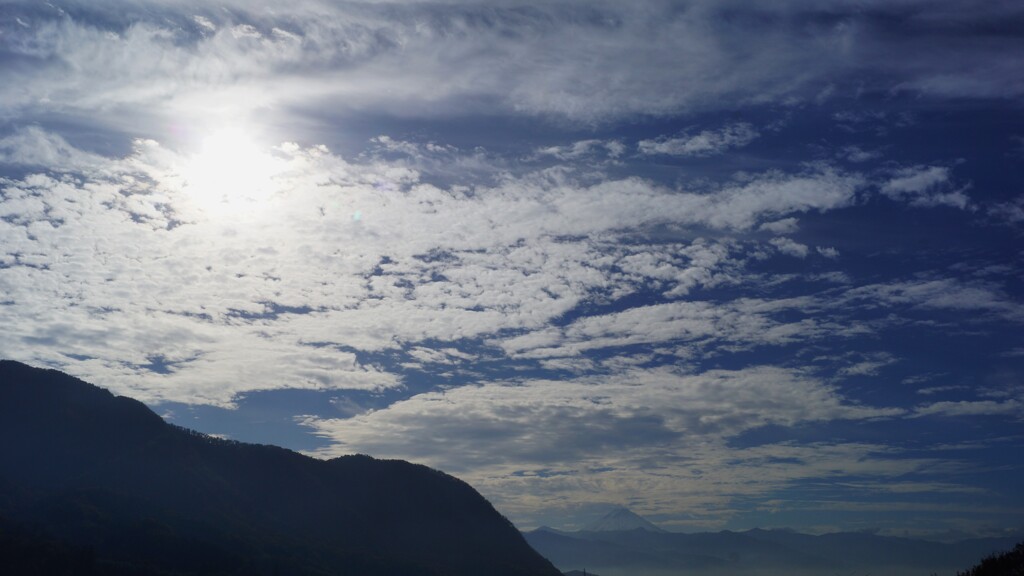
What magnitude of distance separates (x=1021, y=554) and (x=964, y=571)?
12.4 feet

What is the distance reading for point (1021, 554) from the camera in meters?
51.4

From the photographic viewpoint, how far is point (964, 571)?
174 ft
